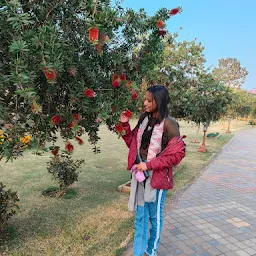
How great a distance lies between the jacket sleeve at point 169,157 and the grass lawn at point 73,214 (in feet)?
4.73

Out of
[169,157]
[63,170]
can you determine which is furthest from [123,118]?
[63,170]

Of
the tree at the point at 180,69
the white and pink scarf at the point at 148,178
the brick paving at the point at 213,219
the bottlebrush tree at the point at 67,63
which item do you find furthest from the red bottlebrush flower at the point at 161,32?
the tree at the point at 180,69

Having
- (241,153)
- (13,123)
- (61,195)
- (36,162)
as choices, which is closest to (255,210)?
(61,195)

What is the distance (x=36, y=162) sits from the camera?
874 cm

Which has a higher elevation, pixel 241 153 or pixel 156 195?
pixel 156 195

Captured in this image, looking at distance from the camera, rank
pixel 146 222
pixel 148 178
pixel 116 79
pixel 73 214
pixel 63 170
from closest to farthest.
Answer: pixel 116 79, pixel 148 178, pixel 146 222, pixel 73 214, pixel 63 170

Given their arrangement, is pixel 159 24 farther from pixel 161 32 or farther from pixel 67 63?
pixel 67 63

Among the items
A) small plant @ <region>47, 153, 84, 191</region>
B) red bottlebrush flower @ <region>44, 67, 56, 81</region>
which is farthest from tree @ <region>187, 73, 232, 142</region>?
red bottlebrush flower @ <region>44, 67, 56, 81</region>

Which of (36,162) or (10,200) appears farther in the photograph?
(36,162)

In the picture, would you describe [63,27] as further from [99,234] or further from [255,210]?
[255,210]

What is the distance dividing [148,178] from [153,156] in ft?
0.79

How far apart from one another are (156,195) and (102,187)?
12.2 ft

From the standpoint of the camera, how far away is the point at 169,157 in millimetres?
2760

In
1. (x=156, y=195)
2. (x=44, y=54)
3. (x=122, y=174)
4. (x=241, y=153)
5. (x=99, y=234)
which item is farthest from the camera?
(x=241, y=153)
